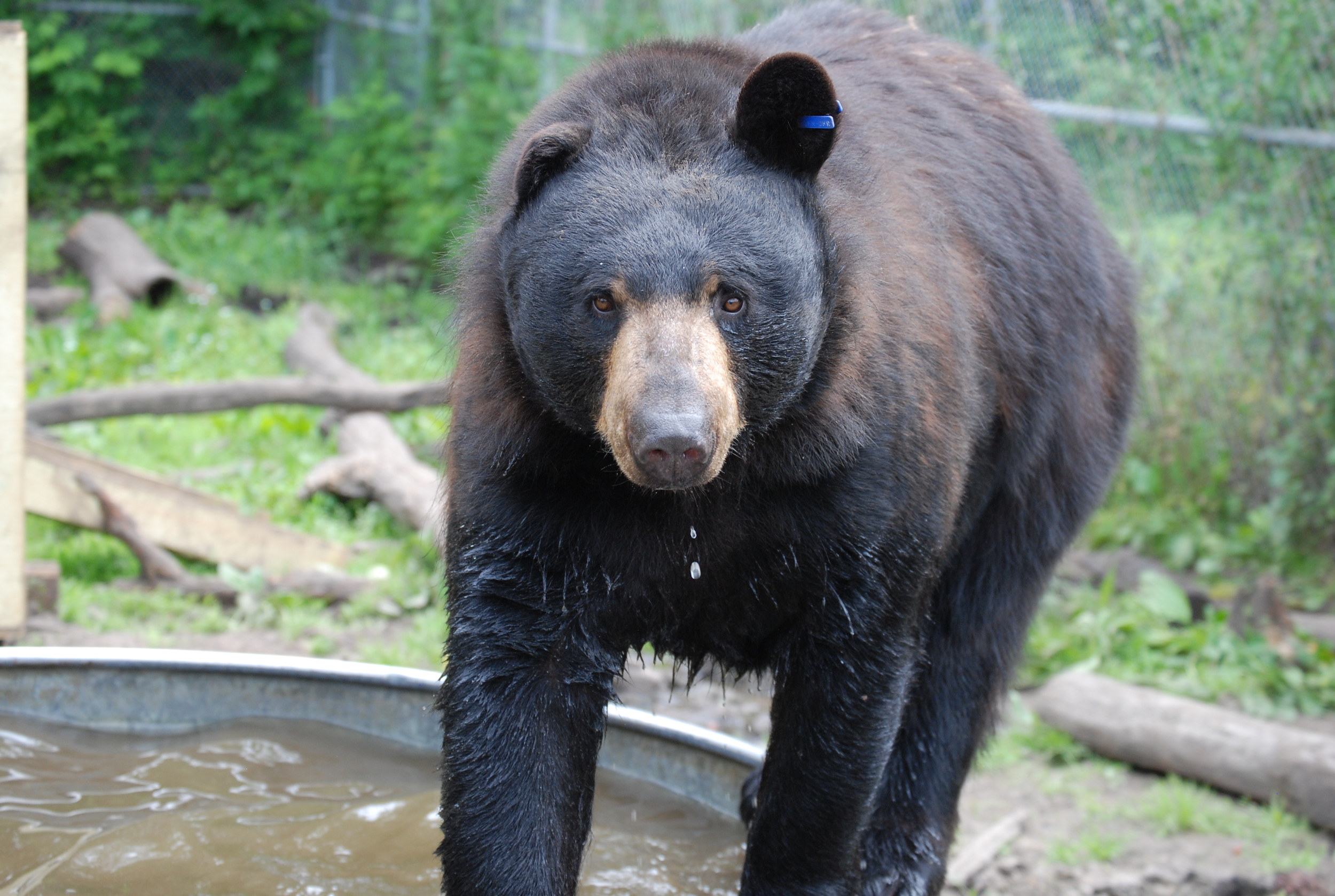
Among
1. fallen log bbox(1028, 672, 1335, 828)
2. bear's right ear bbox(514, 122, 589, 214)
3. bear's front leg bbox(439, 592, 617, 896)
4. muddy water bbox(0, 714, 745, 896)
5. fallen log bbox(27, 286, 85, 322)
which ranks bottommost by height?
fallen log bbox(1028, 672, 1335, 828)

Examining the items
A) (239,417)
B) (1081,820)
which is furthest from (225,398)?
(1081,820)

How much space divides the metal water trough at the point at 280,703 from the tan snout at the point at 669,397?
133 centimetres

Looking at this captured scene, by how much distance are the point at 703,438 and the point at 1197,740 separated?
333 cm

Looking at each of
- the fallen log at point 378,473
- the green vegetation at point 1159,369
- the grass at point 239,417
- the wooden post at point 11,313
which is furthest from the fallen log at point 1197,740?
the wooden post at point 11,313

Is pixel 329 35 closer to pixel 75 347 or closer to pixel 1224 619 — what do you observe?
pixel 75 347

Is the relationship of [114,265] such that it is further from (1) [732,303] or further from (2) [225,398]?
(1) [732,303]

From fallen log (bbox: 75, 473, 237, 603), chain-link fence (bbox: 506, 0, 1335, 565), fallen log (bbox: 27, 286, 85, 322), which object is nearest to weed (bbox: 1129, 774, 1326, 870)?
chain-link fence (bbox: 506, 0, 1335, 565)

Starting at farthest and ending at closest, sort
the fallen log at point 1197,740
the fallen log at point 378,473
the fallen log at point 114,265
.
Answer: the fallen log at point 114,265 → the fallen log at point 378,473 → the fallen log at point 1197,740

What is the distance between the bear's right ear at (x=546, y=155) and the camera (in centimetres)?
245

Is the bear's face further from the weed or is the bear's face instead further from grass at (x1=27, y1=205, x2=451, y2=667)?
the weed

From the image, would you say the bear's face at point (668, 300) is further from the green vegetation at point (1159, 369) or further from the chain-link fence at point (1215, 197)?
the chain-link fence at point (1215, 197)

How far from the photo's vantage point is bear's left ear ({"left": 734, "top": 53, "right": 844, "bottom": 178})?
94.8 inches

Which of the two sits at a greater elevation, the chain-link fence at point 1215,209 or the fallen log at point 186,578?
the chain-link fence at point 1215,209

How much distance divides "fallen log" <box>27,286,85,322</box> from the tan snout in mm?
9264
